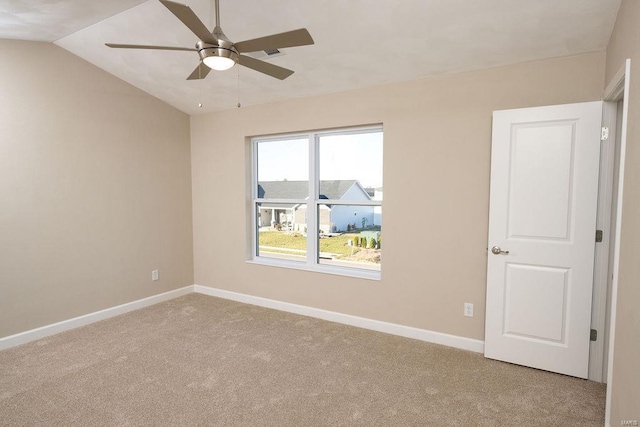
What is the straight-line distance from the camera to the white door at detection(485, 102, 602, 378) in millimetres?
2537

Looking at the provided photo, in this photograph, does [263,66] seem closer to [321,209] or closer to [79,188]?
[321,209]

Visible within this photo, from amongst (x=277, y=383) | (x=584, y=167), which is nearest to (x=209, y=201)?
(x=277, y=383)

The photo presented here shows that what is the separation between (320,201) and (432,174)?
51.9 inches

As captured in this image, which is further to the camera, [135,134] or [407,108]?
[135,134]

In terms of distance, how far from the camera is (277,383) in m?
2.56

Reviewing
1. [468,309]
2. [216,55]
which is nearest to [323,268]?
[468,309]

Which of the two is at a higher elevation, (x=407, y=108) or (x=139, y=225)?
(x=407, y=108)

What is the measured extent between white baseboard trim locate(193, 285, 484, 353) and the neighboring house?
92 centimetres

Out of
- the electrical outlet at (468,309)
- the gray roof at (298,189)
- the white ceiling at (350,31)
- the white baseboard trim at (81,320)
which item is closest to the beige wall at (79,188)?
the white baseboard trim at (81,320)

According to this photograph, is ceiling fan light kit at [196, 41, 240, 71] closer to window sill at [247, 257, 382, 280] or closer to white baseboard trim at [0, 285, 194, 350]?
window sill at [247, 257, 382, 280]

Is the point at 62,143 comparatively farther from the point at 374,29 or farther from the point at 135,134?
the point at 374,29

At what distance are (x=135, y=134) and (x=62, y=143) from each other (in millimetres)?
→ 783

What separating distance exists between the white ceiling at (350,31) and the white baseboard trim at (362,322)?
7.77 feet

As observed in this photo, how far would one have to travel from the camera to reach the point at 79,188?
11.9 ft
